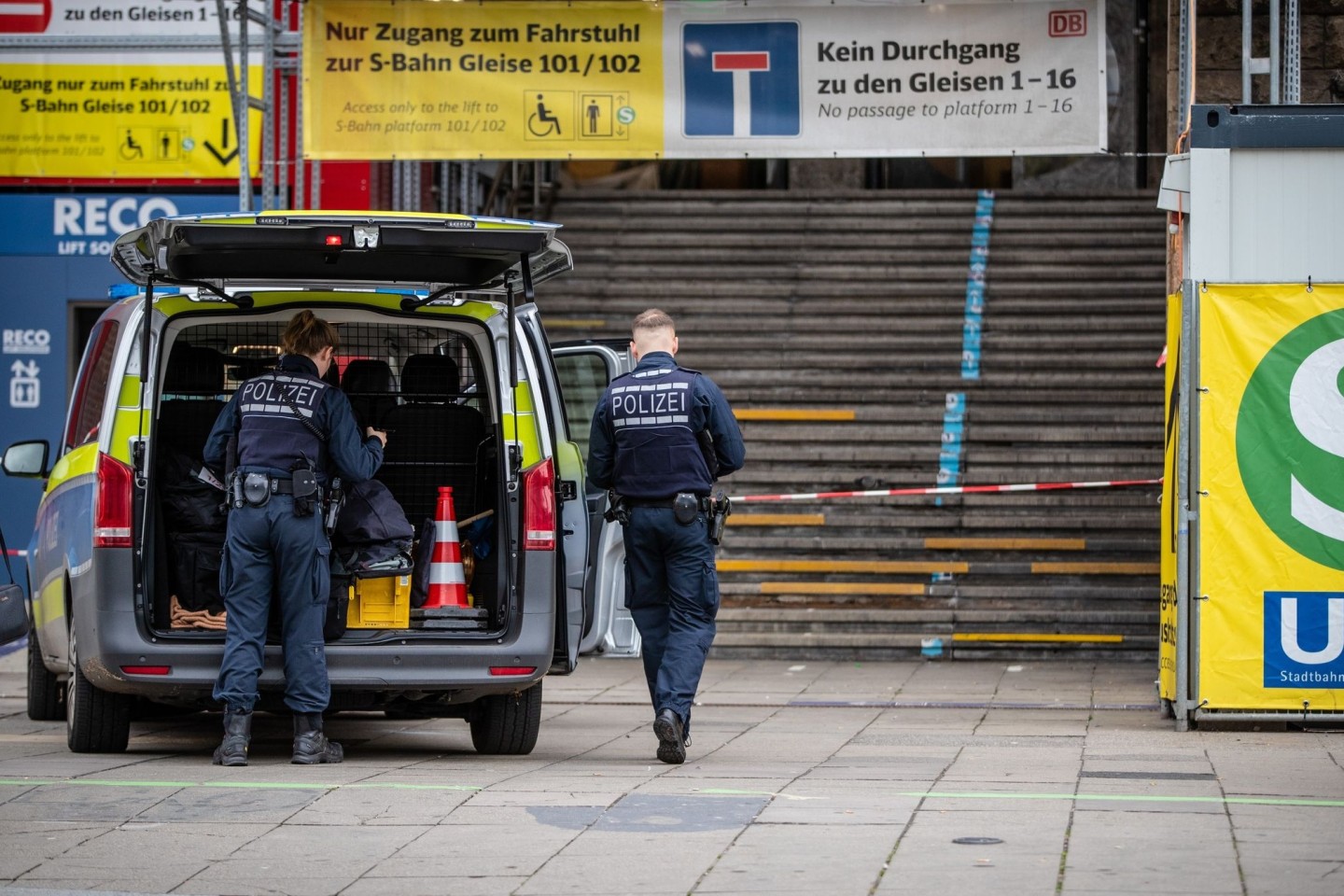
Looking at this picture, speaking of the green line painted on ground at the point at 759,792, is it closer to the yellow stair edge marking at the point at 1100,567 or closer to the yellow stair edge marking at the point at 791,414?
the yellow stair edge marking at the point at 1100,567

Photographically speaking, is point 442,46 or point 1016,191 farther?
point 1016,191

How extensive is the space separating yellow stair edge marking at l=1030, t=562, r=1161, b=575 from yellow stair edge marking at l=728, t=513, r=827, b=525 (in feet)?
5.34

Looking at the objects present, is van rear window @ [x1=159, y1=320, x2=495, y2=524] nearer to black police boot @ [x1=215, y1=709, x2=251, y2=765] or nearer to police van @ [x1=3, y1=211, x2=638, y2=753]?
police van @ [x1=3, y1=211, x2=638, y2=753]

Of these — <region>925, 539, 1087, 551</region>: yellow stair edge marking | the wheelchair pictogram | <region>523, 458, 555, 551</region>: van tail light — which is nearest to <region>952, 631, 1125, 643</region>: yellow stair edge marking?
<region>925, 539, 1087, 551</region>: yellow stair edge marking

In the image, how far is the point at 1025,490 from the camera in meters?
15.0

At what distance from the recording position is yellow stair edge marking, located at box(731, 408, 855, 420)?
1619cm

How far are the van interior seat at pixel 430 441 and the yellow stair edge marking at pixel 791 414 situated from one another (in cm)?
776

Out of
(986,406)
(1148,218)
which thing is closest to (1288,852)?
(986,406)

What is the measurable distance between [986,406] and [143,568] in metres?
Answer: 9.91

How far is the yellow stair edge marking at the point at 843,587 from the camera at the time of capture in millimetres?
14125

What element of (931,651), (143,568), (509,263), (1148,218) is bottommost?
(931,651)

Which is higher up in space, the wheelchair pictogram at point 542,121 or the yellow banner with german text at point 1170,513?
the wheelchair pictogram at point 542,121

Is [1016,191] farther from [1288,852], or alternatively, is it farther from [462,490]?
[1288,852]

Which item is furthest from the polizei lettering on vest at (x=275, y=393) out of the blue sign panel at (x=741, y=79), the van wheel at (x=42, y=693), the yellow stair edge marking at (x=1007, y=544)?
the yellow stair edge marking at (x=1007, y=544)
